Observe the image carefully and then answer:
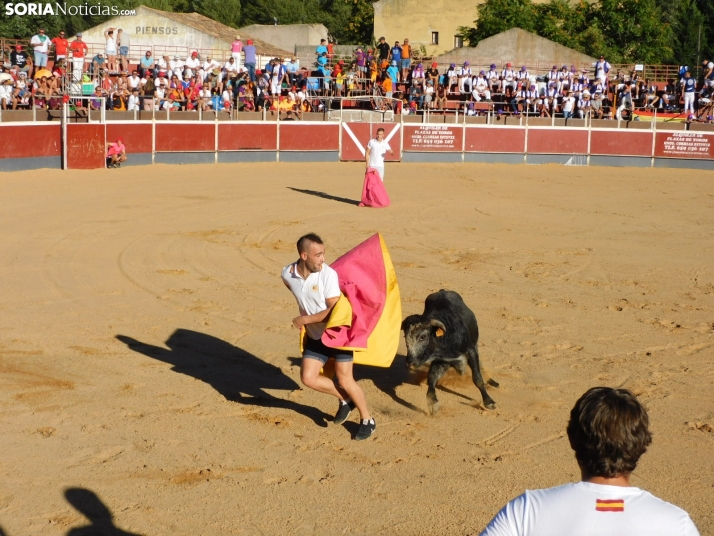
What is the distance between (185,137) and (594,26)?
3205 cm

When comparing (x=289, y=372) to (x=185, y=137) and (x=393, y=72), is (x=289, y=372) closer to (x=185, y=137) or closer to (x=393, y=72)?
(x=185, y=137)

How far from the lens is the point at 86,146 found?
20.8 metres

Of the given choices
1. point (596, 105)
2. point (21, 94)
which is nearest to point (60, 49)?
point (21, 94)

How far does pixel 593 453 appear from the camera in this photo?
7.24 feet

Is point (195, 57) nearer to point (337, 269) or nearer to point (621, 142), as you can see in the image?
point (621, 142)

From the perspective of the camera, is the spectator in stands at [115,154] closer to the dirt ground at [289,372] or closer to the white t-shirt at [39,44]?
the white t-shirt at [39,44]

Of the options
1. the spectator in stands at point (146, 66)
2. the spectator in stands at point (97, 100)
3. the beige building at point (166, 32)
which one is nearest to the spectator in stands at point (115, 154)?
the spectator in stands at point (97, 100)

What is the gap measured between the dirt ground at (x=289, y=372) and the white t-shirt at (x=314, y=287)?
36.9 inches

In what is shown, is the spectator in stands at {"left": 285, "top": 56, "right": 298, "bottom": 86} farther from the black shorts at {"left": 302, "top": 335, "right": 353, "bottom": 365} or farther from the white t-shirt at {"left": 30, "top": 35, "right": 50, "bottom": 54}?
the black shorts at {"left": 302, "top": 335, "right": 353, "bottom": 365}

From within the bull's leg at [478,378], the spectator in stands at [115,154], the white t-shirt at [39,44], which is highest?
the white t-shirt at [39,44]

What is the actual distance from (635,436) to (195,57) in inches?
1037

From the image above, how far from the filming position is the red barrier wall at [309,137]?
80.7ft

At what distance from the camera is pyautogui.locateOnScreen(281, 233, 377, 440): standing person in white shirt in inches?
227

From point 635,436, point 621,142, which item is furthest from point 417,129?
point 635,436
